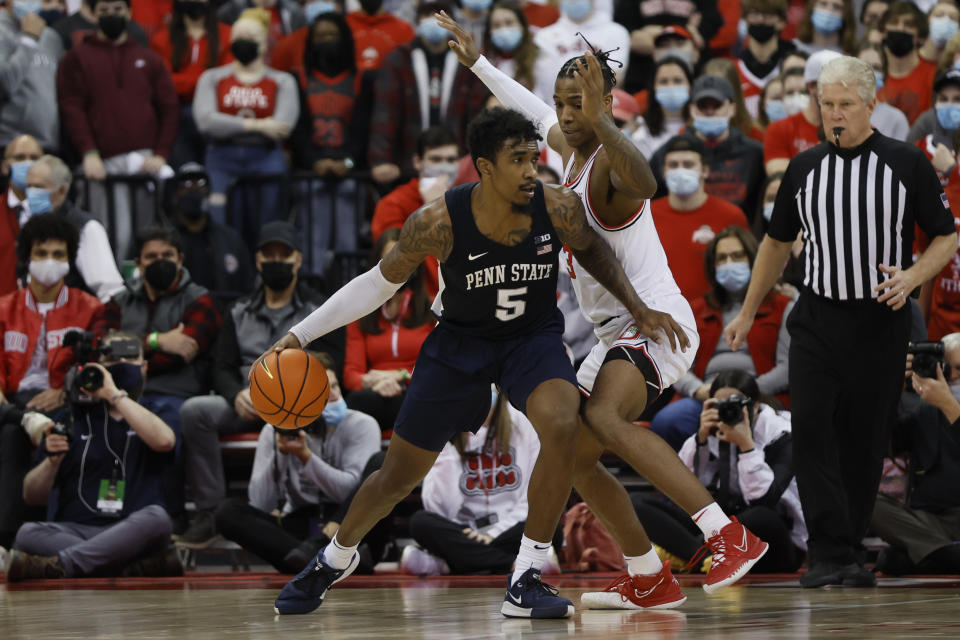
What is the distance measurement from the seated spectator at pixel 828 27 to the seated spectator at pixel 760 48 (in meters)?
0.20

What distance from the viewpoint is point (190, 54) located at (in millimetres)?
10547

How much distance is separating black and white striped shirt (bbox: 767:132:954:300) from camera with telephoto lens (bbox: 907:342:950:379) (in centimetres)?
55

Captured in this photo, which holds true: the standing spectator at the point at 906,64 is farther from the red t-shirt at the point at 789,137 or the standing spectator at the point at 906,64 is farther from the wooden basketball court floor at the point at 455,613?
the wooden basketball court floor at the point at 455,613

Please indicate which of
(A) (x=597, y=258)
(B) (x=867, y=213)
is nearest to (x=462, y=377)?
(A) (x=597, y=258)

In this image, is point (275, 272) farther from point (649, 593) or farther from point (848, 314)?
point (649, 593)

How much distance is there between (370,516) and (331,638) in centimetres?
86

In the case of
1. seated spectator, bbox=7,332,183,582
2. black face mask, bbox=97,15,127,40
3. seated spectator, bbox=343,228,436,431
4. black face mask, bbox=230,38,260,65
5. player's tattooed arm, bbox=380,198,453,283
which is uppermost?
black face mask, bbox=97,15,127,40

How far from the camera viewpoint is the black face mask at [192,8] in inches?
410

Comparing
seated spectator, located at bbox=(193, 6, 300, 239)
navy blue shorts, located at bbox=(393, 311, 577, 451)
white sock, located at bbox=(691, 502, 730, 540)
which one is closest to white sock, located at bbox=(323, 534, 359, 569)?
navy blue shorts, located at bbox=(393, 311, 577, 451)

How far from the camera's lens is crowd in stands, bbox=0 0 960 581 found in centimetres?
701

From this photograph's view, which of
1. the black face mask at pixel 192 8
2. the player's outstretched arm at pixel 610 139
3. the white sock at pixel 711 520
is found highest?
the black face mask at pixel 192 8

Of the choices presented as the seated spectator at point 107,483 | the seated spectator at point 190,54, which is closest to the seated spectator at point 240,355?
the seated spectator at point 107,483

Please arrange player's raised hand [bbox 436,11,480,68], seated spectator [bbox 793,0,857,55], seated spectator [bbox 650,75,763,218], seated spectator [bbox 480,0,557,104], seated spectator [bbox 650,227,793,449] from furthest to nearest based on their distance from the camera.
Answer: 1. seated spectator [bbox 793,0,857,55]
2. seated spectator [bbox 480,0,557,104]
3. seated spectator [bbox 650,75,763,218]
4. seated spectator [bbox 650,227,793,449]
5. player's raised hand [bbox 436,11,480,68]

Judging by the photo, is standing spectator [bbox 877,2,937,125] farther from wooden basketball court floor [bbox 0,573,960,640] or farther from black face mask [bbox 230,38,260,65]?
black face mask [bbox 230,38,260,65]
